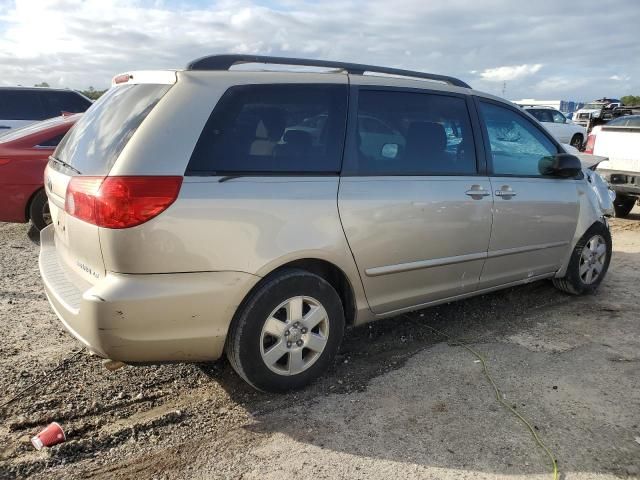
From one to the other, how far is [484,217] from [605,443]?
1660 mm

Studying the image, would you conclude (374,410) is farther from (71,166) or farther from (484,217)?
(71,166)

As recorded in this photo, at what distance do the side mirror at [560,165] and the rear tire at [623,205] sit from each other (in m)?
5.49

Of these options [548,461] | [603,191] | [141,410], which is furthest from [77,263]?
[603,191]

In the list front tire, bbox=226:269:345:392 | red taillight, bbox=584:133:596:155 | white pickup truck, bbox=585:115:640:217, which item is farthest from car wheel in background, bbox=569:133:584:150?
front tire, bbox=226:269:345:392

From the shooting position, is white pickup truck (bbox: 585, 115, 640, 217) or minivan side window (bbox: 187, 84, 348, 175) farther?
white pickup truck (bbox: 585, 115, 640, 217)

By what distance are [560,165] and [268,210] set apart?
2.73 m

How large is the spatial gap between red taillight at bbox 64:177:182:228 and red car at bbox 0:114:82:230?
4192 mm

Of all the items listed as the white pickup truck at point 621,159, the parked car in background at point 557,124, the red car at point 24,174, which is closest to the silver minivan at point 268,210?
the red car at point 24,174

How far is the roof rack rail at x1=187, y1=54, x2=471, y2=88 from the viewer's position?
3068mm

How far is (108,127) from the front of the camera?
3010mm

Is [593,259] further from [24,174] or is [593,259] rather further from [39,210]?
[24,174]

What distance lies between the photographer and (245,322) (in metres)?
2.96

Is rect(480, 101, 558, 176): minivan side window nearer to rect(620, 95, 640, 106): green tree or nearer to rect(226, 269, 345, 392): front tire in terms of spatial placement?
rect(226, 269, 345, 392): front tire

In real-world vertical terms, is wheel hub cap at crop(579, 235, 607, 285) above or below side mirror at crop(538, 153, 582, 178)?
below
